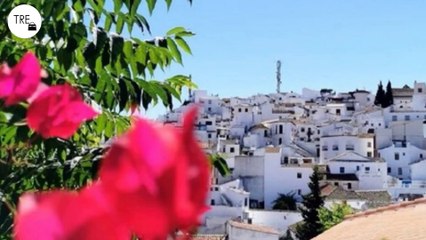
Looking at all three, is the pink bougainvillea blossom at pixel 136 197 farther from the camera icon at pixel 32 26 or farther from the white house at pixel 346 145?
the white house at pixel 346 145

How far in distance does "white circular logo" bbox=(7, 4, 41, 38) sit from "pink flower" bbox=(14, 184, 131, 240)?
4.60 feet

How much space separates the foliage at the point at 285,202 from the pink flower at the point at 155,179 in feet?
112

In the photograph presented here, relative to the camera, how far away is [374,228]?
7.62m

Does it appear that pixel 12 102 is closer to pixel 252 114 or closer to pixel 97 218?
pixel 97 218

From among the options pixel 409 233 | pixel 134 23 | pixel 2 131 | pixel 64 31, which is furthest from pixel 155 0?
pixel 409 233

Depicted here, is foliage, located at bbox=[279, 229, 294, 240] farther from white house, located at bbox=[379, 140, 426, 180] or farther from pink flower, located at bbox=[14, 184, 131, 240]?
pink flower, located at bbox=[14, 184, 131, 240]

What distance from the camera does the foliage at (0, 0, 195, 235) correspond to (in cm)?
171

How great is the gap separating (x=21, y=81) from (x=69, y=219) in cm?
32

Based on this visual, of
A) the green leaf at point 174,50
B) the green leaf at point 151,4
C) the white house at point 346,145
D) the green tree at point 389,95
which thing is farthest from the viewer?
the green tree at point 389,95

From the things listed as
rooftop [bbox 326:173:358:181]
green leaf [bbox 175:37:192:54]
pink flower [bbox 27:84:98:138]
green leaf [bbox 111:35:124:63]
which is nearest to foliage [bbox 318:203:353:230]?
rooftop [bbox 326:173:358:181]

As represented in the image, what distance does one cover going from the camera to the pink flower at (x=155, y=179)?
0.34 m

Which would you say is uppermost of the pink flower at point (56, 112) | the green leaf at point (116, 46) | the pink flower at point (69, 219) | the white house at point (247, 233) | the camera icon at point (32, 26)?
the camera icon at point (32, 26)

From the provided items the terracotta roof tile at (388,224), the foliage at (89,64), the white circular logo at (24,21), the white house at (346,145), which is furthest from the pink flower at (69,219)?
the white house at (346,145)

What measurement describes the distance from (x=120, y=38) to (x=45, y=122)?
1174 millimetres
